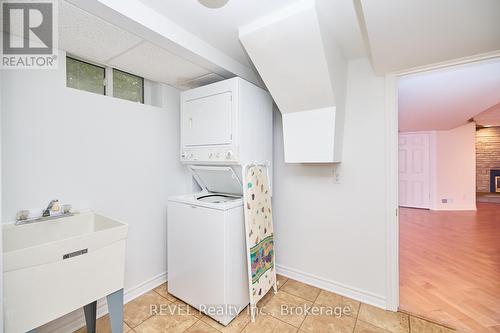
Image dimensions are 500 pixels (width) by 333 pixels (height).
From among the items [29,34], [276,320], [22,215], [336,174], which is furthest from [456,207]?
[29,34]

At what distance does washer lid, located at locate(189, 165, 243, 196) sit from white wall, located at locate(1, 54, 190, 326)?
24 cm

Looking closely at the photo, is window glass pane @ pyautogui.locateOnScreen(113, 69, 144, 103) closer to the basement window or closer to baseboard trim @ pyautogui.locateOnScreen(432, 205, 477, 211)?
the basement window

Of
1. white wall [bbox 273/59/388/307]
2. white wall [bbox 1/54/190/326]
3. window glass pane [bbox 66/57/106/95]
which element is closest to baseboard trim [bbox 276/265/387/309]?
white wall [bbox 273/59/388/307]

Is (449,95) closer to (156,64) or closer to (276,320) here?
(276,320)

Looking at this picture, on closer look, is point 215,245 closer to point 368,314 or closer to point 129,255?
point 129,255

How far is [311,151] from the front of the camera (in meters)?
2.14

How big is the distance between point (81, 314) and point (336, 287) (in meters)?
2.29

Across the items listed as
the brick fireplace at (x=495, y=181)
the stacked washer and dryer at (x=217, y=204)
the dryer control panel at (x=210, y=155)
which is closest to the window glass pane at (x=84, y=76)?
the stacked washer and dryer at (x=217, y=204)

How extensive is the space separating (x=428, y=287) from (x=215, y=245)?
226cm

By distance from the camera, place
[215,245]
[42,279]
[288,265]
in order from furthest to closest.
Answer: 1. [288,265]
2. [215,245]
3. [42,279]

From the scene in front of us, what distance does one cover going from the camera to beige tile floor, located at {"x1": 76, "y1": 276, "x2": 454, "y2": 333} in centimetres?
182

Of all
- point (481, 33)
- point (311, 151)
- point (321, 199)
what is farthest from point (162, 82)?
point (481, 33)

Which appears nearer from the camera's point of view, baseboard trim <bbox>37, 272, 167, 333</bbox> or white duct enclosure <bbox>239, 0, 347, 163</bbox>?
white duct enclosure <bbox>239, 0, 347, 163</bbox>

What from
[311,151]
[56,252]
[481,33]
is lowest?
[56,252]
